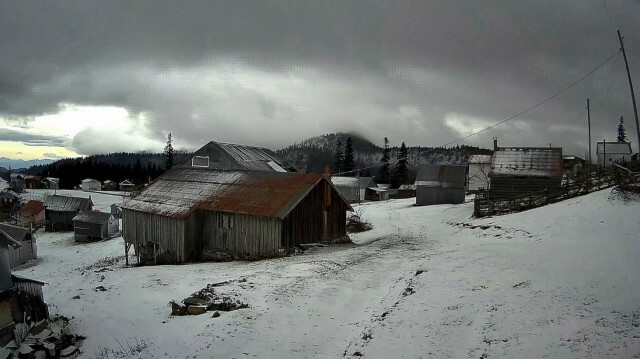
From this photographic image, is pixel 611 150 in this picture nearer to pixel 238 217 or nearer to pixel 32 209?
pixel 238 217

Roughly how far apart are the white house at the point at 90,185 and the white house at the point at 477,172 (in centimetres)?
10293

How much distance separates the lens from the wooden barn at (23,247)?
126 ft

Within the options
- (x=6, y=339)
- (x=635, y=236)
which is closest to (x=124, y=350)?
(x=6, y=339)

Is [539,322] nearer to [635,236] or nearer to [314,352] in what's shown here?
[314,352]

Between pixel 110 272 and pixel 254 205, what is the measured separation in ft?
28.3

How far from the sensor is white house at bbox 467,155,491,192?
2638 inches

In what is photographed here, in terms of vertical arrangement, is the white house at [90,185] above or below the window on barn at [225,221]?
above

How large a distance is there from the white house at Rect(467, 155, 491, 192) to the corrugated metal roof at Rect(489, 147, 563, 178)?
27434mm

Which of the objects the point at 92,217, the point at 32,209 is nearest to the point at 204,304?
the point at 92,217

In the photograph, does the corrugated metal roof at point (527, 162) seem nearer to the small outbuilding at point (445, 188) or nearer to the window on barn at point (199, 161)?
the small outbuilding at point (445, 188)

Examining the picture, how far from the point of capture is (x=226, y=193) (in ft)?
90.7

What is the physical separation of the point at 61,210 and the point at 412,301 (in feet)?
213

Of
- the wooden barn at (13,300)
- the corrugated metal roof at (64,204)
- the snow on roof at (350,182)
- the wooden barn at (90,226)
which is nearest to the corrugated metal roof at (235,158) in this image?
the wooden barn at (90,226)

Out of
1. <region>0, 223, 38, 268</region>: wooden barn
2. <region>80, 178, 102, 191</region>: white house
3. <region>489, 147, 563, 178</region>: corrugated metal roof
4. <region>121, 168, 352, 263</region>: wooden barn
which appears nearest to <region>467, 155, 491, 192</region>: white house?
<region>489, 147, 563, 178</region>: corrugated metal roof
